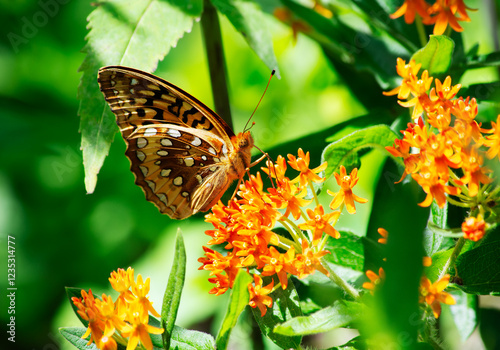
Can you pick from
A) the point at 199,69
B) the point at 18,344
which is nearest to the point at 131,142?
the point at 199,69

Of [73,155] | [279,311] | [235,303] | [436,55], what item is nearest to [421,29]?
[436,55]

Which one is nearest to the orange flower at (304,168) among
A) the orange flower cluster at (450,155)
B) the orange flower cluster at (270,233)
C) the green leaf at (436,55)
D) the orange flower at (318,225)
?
the orange flower cluster at (270,233)

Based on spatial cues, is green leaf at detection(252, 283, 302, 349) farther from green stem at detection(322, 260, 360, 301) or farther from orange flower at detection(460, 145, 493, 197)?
orange flower at detection(460, 145, 493, 197)

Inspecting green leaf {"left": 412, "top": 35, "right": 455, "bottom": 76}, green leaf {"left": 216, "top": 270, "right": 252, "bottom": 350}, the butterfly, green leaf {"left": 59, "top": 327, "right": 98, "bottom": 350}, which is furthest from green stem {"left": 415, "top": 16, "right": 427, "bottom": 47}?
green leaf {"left": 59, "top": 327, "right": 98, "bottom": 350}

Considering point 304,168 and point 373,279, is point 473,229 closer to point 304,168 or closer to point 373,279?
point 373,279

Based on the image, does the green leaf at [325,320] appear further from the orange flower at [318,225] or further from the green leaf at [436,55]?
the green leaf at [436,55]

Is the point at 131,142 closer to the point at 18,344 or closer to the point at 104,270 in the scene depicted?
the point at 104,270
